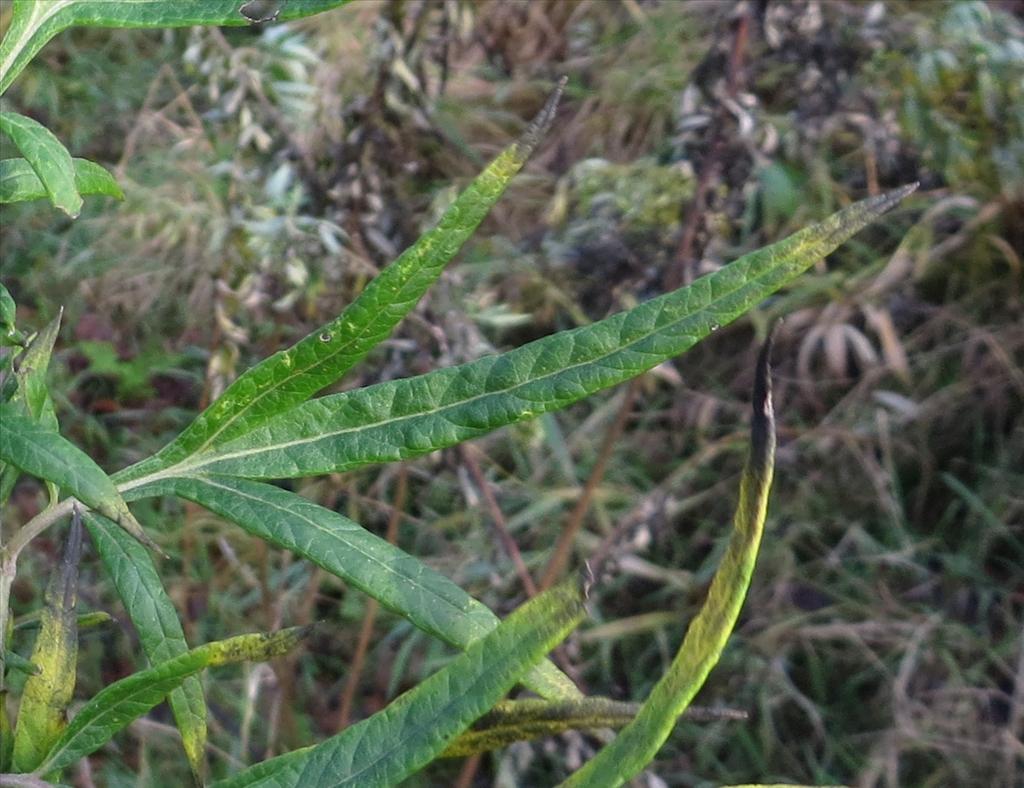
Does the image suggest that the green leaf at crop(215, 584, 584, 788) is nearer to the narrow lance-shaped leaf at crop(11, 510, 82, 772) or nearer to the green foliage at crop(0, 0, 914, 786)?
the green foliage at crop(0, 0, 914, 786)

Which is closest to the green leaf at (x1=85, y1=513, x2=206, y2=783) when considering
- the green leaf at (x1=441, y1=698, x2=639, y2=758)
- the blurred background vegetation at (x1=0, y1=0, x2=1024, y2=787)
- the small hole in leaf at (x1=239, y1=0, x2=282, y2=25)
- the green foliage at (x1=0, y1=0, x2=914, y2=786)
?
the green foliage at (x1=0, y1=0, x2=914, y2=786)

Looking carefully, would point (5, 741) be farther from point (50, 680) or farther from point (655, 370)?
point (655, 370)

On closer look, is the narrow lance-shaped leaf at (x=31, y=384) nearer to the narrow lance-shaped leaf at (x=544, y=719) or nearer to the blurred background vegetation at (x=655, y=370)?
the narrow lance-shaped leaf at (x=544, y=719)

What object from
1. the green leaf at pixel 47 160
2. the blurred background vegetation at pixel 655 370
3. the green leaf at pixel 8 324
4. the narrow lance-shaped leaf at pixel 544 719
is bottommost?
the blurred background vegetation at pixel 655 370

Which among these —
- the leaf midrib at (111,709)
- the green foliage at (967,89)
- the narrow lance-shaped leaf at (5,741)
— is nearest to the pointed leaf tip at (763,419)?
the leaf midrib at (111,709)

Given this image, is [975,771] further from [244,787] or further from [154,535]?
[244,787]

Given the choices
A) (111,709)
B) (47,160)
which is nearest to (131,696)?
(111,709)

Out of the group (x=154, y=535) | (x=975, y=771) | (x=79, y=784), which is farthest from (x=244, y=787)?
(x=154, y=535)
